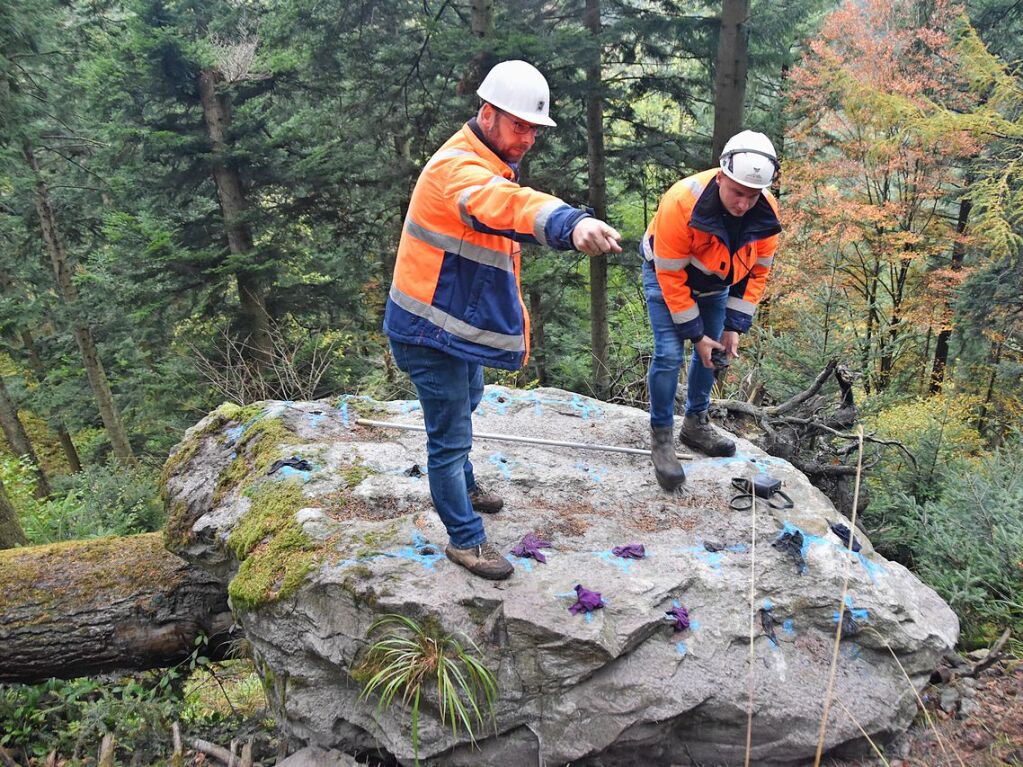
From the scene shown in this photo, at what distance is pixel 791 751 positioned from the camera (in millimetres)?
2652

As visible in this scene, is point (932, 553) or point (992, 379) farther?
point (992, 379)

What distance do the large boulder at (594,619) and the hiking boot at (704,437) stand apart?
0.50m

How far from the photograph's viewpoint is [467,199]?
2178 mm

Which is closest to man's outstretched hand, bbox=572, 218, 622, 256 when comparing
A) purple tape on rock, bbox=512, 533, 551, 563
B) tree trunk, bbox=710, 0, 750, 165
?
purple tape on rock, bbox=512, 533, 551, 563

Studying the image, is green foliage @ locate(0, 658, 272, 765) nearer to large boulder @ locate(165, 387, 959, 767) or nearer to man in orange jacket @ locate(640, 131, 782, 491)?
large boulder @ locate(165, 387, 959, 767)

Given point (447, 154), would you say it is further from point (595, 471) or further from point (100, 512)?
point (100, 512)

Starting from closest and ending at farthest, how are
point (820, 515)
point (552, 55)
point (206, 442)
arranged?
point (820, 515), point (206, 442), point (552, 55)

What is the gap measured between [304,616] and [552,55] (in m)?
9.41

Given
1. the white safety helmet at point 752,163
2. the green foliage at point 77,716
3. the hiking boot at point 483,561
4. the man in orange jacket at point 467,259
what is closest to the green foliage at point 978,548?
the white safety helmet at point 752,163

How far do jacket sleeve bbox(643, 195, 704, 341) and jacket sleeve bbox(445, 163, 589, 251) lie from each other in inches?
55.6

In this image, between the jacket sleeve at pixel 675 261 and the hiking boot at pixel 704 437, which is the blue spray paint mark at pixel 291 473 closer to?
the jacket sleeve at pixel 675 261

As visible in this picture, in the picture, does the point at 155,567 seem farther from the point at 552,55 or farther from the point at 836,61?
the point at 836,61

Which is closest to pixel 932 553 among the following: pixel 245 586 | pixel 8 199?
pixel 245 586

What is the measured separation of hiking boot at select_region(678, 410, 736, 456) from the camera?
4.23 metres
